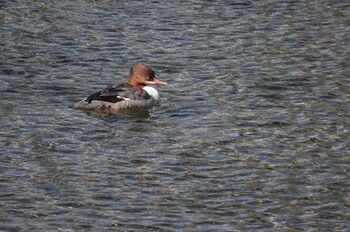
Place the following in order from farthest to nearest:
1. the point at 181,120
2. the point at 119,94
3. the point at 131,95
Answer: the point at 131,95, the point at 119,94, the point at 181,120

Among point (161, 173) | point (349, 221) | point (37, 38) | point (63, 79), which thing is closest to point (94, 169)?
point (161, 173)

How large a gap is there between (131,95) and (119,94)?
0.34 m

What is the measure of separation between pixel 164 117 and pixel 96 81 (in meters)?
2.35

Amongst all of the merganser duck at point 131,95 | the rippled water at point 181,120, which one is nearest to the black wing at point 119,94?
the merganser duck at point 131,95

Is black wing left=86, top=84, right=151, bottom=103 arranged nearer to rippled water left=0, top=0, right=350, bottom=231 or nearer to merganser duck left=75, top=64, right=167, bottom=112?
merganser duck left=75, top=64, right=167, bottom=112

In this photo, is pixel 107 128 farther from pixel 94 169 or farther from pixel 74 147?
pixel 94 169

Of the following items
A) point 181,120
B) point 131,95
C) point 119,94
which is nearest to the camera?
point 181,120

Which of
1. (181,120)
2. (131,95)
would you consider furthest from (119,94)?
(181,120)

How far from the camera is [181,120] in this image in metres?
16.0

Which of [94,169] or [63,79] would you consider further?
[63,79]

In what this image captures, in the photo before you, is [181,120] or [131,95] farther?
[131,95]

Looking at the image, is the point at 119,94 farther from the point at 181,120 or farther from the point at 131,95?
the point at 181,120

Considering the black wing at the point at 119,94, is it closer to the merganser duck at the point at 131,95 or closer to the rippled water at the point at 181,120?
the merganser duck at the point at 131,95

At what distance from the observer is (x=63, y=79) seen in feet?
59.9
